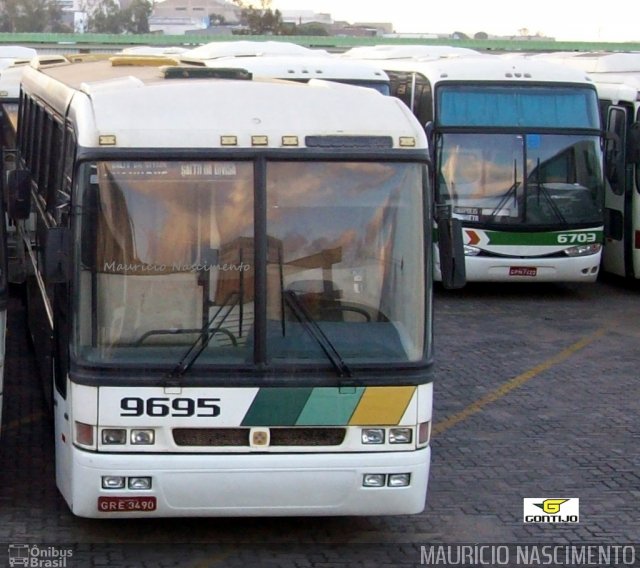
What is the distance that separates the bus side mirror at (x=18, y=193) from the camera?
26.6 ft

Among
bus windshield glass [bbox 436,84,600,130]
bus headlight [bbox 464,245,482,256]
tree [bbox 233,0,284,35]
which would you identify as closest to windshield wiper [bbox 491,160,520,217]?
bus headlight [bbox 464,245,482,256]

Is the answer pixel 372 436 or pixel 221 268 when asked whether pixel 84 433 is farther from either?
pixel 372 436

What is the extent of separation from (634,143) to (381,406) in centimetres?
1112

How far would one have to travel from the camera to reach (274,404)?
22.9 ft

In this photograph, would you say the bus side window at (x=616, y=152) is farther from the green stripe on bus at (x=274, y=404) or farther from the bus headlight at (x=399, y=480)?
the green stripe on bus at (x=274, y=404)

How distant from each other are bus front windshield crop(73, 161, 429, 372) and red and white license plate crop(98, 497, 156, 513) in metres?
0.72

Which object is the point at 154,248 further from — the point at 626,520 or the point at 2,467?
the point at 626,520

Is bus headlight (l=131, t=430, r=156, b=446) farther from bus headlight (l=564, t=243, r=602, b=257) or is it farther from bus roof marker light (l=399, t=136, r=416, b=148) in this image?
bus headlight (l=564, t=243, r=602, b=257)

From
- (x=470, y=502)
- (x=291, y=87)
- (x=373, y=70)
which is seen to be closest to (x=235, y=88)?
(x=291, y=87)

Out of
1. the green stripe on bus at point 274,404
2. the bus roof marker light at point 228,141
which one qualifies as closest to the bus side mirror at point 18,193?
the bus roof marker light at point 228,141

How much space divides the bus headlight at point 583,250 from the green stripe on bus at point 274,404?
1042cm

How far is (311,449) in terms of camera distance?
7.05 meters

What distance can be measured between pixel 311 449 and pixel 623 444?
13.2ft

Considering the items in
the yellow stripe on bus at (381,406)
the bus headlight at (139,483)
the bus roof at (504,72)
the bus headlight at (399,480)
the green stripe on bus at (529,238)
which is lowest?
the green stripe on bus at (529,238)
